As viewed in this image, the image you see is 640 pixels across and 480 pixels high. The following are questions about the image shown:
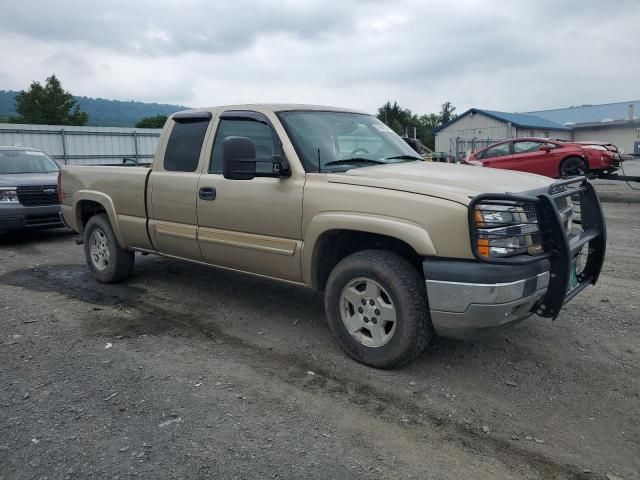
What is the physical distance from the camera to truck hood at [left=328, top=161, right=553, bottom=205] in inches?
136

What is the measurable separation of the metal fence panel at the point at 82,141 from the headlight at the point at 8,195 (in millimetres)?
8459

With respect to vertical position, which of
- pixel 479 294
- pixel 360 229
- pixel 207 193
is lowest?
pixel 479 294

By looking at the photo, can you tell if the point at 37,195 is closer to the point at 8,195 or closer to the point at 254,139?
the point at 8,195

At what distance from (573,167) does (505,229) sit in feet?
41.8

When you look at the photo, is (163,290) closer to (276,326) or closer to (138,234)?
(138,234)

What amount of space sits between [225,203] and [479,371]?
2.44m

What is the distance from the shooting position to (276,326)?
15.6 feet

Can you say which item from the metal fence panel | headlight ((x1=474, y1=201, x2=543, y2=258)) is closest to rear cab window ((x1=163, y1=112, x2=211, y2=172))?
headlight ((x1=474, y1=201, x2=543, y2=258))

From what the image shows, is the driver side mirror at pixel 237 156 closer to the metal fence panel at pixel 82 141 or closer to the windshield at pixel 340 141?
the windshield at pixel 340 141

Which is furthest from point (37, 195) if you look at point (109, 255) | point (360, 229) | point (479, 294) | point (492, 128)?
point (492, 128)

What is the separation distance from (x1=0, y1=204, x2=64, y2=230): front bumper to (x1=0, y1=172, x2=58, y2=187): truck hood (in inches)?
15.1

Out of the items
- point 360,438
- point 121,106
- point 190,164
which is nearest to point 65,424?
point 360,438

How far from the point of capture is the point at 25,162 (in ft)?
33.1

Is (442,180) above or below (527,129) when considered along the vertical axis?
below
